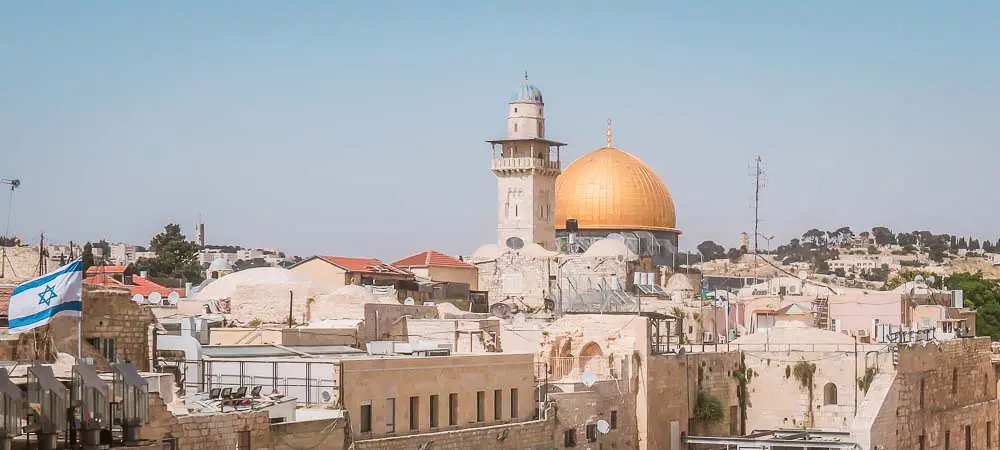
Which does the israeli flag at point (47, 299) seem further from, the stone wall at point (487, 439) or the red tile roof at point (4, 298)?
the stone wall at point (487, 439)

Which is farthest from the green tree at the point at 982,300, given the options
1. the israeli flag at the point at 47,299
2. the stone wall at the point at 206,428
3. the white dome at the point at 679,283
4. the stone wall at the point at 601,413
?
the israeli flag at the point at 47,299

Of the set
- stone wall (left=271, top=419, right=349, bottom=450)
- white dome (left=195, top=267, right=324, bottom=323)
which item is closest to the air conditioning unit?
stone wall (left=271, top=419, right=349, bottom=450)

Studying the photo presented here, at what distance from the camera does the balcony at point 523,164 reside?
63094 mm

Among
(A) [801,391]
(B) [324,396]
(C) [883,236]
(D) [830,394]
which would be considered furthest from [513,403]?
(C) [883,236]

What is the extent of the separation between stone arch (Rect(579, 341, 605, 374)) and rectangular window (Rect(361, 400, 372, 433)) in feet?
31.8

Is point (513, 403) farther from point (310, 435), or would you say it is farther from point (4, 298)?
point (4, 298)

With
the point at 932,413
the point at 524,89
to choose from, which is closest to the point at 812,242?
the point at 524,89

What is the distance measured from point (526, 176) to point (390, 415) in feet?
120

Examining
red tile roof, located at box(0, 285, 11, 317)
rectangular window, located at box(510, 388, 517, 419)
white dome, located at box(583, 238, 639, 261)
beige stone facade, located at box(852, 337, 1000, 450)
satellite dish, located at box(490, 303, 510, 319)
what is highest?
white dome, located at box(583, 238, 639, 261)

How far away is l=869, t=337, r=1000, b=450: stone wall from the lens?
38062mm

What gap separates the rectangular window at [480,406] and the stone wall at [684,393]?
6441 millimetres

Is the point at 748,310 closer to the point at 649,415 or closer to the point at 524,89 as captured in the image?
the point at 524,89

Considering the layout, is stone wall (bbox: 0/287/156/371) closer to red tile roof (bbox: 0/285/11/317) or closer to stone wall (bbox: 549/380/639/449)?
red tile roof (bbox: 0/285/11/317)

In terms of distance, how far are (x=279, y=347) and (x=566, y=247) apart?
35.7 meters
